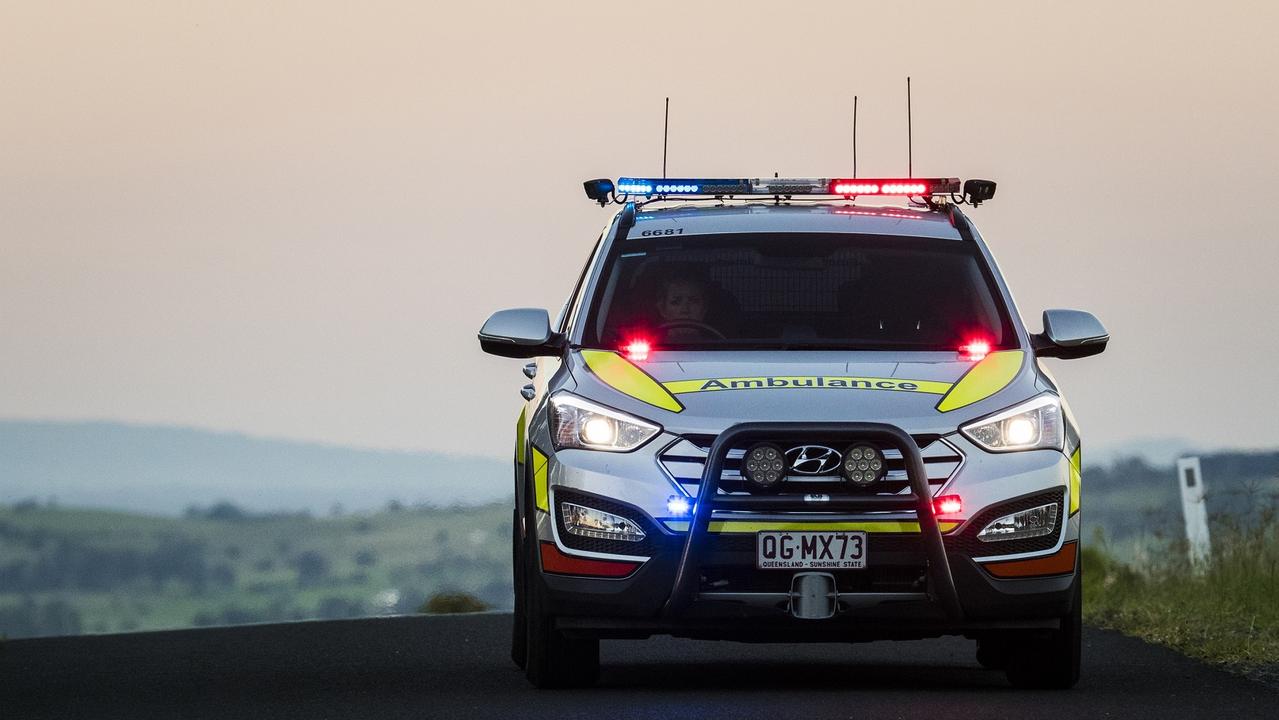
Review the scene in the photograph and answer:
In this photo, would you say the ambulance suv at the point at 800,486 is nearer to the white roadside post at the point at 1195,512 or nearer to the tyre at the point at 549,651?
the tyre at the point at 549,651

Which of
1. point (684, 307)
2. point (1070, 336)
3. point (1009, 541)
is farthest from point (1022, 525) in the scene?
point (684, 307)

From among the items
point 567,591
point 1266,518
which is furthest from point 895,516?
point 1266,518

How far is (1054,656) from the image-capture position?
10047mm

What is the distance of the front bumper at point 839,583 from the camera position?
9.32m

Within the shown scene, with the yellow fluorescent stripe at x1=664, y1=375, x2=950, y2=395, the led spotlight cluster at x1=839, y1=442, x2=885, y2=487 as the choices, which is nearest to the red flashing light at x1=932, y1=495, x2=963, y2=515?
the led spotlight cluster at x1=839, y1=442, x2=885, y2=487

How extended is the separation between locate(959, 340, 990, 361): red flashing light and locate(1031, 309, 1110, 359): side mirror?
0.26m

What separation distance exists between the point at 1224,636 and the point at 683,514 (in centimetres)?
437

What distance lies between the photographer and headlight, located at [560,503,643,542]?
31.0 ft

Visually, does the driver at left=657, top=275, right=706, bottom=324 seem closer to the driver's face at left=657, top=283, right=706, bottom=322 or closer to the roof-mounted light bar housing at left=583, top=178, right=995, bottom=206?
the driver's face at left=657, top=283, right=706, bottom=322

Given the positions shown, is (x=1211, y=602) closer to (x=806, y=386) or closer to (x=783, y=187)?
(x=783, y=187)

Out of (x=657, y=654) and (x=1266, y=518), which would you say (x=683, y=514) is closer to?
(x=657, y=654)

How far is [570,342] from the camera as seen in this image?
10.5 meters

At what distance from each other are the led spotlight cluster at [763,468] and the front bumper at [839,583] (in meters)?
0.06

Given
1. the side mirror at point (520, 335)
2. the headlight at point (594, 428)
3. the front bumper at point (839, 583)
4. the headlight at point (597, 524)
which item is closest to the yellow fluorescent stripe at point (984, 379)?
the front bumper at point (839, 583)
